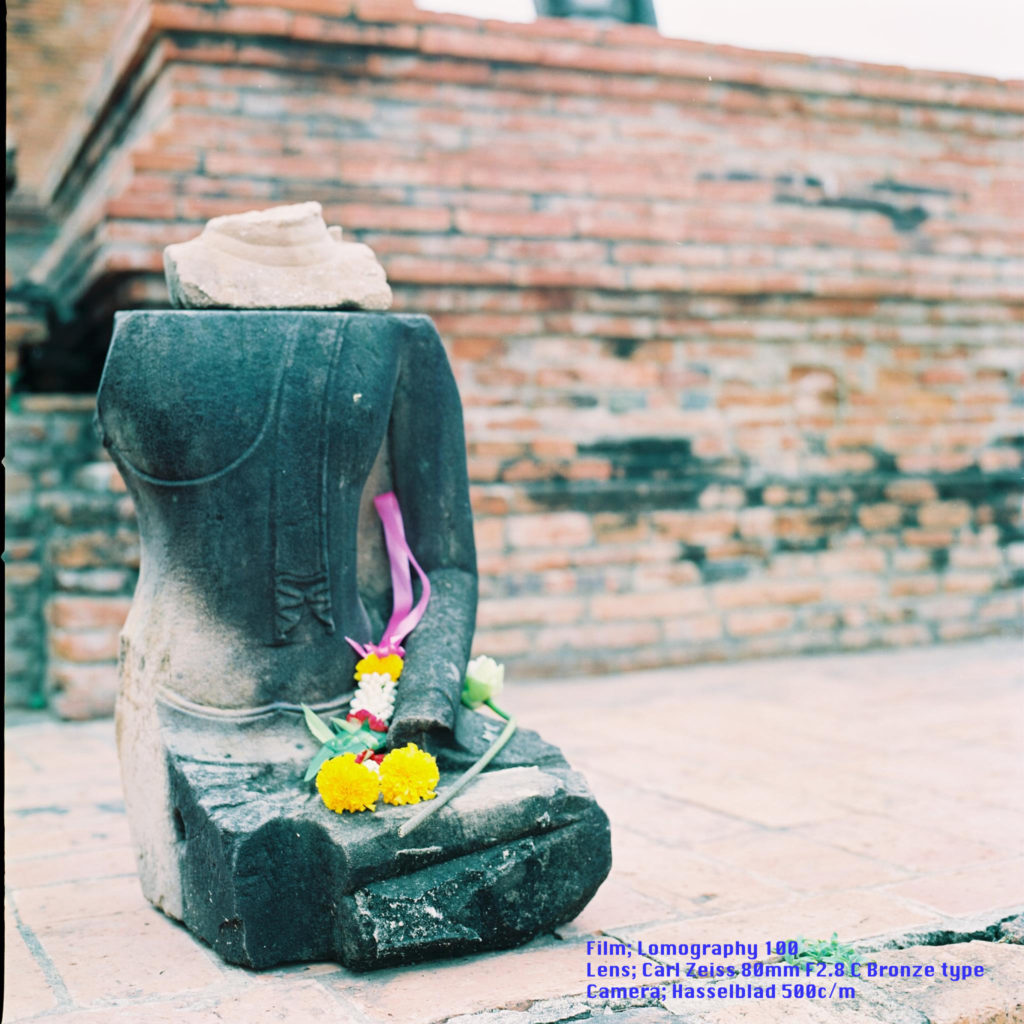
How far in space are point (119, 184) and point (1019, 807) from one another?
4622mm

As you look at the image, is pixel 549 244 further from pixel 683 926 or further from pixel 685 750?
pixel 683 926

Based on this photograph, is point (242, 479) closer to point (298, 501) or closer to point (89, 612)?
point (298, 501)

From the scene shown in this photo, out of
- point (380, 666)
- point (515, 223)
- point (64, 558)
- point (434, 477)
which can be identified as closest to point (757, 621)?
point (515, 223)

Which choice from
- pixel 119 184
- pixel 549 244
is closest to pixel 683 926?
pixel 549 244

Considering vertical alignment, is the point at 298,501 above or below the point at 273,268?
below

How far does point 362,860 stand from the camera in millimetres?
2279

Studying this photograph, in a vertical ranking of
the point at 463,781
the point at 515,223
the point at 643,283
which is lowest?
the point at 463,781

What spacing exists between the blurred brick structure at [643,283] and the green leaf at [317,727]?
9.94 ft

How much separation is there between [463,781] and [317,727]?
14.2 inches

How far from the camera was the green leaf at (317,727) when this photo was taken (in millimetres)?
2566

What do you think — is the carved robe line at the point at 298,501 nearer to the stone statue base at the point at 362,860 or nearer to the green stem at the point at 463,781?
the stone statue base at the point at 362,860

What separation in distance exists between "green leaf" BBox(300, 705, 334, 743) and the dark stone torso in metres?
0.05

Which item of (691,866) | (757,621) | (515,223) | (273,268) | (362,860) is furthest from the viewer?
(757,621)

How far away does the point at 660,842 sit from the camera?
338cm
